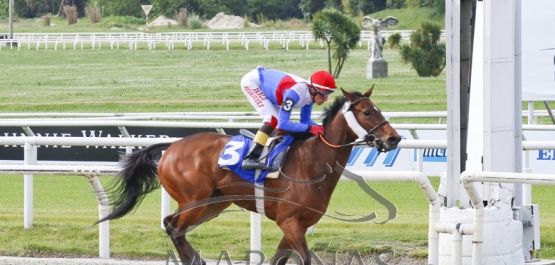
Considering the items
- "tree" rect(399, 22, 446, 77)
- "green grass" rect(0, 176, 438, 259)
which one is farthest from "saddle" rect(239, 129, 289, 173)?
"tree" rect(399, 22, 446, 77)

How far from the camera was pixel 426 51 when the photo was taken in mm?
23578

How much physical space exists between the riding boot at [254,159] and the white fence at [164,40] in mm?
26777

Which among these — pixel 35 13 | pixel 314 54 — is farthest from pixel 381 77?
pixel 35 13

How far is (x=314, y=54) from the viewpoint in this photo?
30.4 m

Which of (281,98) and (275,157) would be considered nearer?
(275,157)

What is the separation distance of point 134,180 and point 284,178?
42.5 inches

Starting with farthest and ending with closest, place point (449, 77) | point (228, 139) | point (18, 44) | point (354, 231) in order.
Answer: point (18, 44) → point (354, 231) → point (228, 139) → point (449, 77)

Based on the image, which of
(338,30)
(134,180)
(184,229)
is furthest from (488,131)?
(338,30)

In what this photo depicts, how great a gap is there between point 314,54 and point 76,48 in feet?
30.6

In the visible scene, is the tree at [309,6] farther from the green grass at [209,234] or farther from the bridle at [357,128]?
the bridle at [357,128]

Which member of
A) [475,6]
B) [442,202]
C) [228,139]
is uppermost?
[475,6]

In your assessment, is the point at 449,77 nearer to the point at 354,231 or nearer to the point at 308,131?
the point at 308,131

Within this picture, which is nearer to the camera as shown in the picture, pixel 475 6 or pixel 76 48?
pixel 475 6

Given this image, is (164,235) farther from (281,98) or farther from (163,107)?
(163,107)
